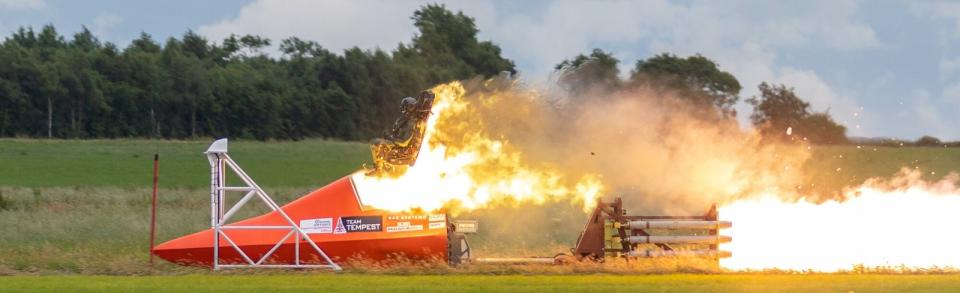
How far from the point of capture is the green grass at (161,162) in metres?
57.0

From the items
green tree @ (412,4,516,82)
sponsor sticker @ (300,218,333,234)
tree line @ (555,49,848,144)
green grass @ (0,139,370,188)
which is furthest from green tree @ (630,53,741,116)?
green tree @ (412,4,516,82)

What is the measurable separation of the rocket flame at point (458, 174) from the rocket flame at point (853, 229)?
11.0 ft

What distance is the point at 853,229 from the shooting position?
23.0m

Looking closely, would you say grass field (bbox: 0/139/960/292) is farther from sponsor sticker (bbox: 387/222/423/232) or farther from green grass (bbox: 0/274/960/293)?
sponsor sticker (bbox: 387/222/423/232)

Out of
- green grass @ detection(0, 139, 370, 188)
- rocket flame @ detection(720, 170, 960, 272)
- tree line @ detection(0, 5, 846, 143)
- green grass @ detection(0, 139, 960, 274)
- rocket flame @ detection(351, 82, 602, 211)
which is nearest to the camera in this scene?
rocket flame @ detection(351, 82, 602, 211)

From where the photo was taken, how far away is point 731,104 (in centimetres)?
2950

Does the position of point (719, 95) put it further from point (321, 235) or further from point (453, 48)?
point (453, 48)

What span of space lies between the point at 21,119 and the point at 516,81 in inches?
2413

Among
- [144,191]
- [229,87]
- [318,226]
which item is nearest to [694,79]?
[318,226]

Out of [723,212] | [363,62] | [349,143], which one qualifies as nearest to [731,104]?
[723,212]

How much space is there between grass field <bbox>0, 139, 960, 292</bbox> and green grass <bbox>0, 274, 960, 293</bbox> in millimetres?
15

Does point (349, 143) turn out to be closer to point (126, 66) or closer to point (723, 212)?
point (126, 66)

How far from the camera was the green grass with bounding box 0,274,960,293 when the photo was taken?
1878 cm

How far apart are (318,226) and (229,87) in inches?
2390
